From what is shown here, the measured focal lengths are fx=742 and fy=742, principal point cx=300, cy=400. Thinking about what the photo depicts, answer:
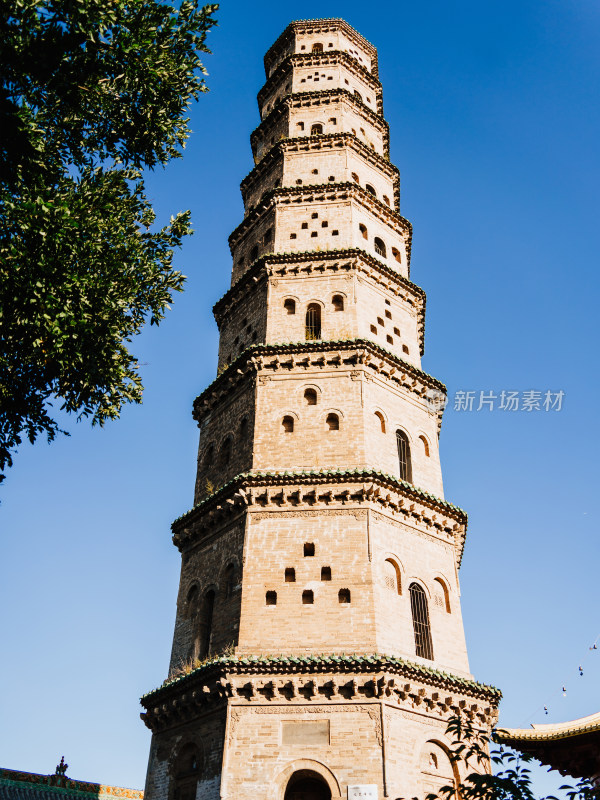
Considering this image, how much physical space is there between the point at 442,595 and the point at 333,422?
5.87m

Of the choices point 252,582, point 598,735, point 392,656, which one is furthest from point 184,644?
point 598,735

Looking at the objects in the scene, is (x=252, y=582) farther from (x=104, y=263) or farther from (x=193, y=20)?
(x=193, y=20)

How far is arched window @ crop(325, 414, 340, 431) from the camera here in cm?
2214

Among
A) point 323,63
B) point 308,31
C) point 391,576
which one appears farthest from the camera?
point 308,31

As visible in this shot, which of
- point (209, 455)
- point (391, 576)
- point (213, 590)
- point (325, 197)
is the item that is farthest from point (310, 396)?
point (325, 197)

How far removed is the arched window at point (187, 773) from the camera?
1778cm

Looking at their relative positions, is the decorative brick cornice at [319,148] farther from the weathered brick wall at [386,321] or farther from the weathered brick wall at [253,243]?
the weathered brick wall at [386,321]

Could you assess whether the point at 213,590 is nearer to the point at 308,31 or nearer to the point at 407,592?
the point at 407,592

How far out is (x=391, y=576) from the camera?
19.8 metres

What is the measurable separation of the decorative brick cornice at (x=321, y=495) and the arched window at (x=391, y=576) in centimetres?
146

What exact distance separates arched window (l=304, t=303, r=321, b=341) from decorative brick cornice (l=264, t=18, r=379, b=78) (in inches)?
700

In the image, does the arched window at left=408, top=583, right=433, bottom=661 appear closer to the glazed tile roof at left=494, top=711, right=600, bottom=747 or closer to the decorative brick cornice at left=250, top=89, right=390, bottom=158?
the glazed tile roof at left=494, top=711, right=600, bottom=747

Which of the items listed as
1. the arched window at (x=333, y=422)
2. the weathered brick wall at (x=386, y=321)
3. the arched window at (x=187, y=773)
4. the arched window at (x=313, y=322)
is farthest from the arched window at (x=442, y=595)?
the arched window at (x=313, y=322)

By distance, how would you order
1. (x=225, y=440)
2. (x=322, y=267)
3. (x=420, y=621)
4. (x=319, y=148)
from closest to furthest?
(x=420, y=621) → (x=225, y=440) → (x=322, y=267) → (x=319, y=148)
